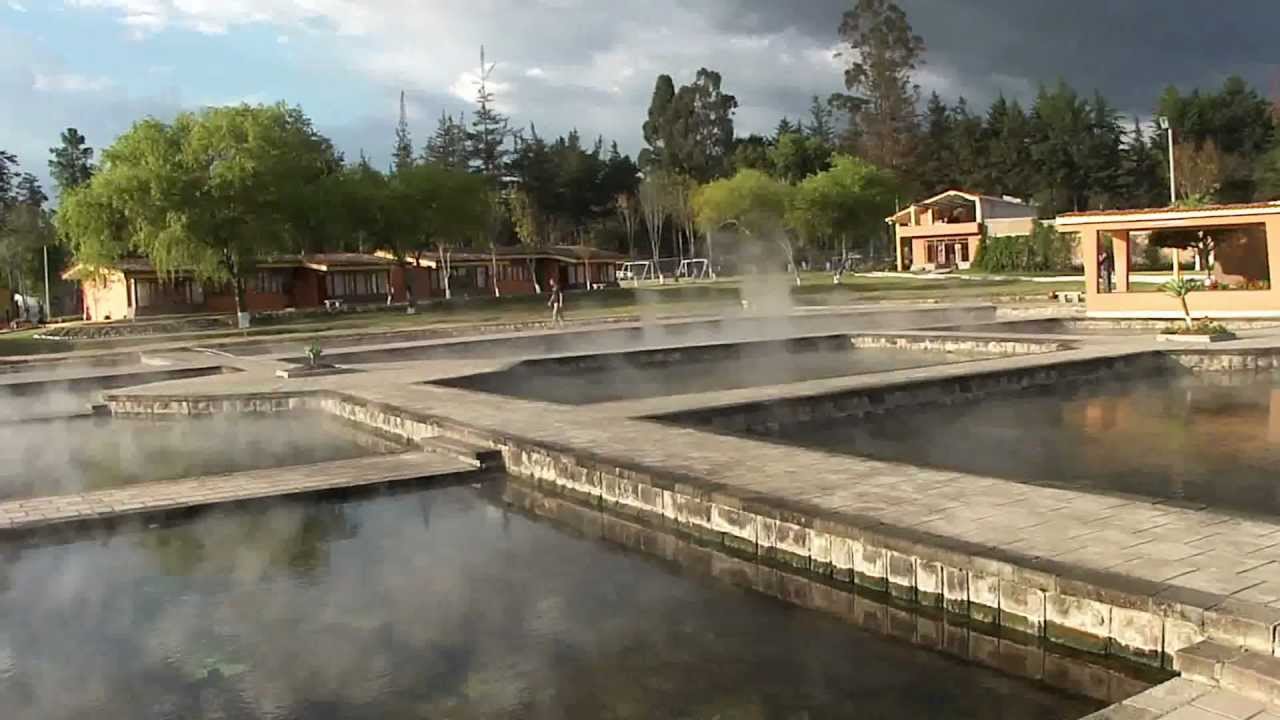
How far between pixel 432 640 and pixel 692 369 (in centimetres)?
1460

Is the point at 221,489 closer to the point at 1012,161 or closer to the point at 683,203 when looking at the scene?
the point at 683,203

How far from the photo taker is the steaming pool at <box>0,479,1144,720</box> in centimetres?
545

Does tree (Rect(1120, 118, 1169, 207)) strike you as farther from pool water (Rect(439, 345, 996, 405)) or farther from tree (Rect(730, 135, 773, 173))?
pool water (Rect(439, 345, 996, 405))

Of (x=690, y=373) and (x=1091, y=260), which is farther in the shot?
(x=1091, y=260)

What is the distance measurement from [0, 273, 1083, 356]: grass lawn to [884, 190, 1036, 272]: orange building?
37.7 feet

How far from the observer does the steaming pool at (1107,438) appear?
931 cm

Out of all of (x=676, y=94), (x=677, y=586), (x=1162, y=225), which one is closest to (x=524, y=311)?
(x=1162, y=225)

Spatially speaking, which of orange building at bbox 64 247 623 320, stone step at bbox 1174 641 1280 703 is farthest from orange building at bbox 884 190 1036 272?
stone step at bbox 1174 641 1280 703

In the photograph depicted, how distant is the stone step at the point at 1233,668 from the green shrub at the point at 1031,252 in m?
54.3

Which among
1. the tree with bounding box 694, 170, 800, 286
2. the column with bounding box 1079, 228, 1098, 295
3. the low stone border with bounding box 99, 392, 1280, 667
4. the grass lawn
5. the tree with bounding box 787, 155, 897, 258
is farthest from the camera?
the tree with bounding box 694, 170, 800, 286

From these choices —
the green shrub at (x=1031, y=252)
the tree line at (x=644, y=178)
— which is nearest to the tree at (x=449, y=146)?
the tree line at (x=644, y=178)

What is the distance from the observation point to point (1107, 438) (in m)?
11.7

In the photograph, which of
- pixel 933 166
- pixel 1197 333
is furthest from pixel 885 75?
pixel 1197 333

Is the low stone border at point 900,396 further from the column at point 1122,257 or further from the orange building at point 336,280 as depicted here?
the orange building at point 336,280
